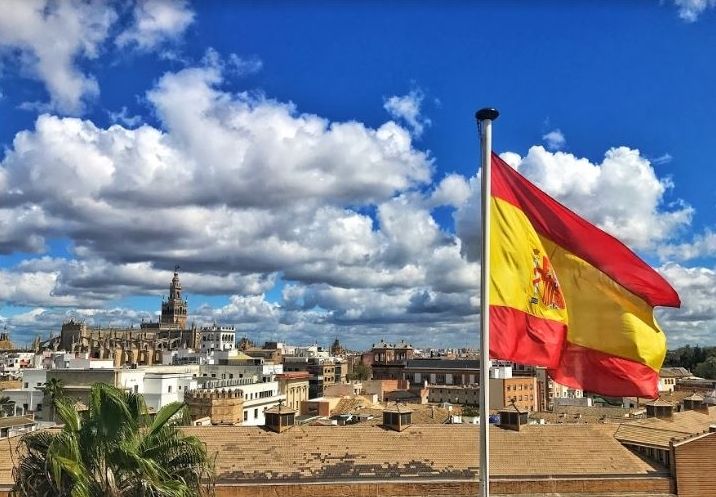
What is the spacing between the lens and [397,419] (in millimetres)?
30734

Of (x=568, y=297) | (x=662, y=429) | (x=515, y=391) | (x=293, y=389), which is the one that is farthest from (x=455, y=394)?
(x=568, y=297)

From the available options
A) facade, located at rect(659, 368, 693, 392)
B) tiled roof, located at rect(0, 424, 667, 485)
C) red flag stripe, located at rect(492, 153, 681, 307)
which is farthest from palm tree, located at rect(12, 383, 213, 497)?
facade, located at rect(659, 368, 693, 392)

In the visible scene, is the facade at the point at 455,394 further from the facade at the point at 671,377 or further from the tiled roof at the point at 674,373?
the tiled roof at the point at 674,373

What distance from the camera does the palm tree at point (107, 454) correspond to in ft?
39.9

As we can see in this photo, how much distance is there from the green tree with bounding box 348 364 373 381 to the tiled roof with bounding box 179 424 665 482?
338 feet

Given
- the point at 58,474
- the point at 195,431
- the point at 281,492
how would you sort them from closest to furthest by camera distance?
the point at 58,474
the point at 281,492
the point at 195,431

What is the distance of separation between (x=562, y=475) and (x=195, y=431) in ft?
50.3

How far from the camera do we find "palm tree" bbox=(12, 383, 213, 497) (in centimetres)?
1216

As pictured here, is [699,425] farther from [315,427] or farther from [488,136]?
[488,136]

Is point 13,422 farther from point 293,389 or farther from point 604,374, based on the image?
point 293,389

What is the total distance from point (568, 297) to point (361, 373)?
129m

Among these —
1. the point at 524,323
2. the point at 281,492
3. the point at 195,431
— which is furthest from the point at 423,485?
the point at 524,323

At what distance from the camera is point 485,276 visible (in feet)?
31.2

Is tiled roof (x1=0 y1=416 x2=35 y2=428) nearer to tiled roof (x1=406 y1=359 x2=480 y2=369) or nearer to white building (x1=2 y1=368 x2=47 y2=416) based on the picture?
white building (x1=2 y1=368 x2=47 y2=416)
